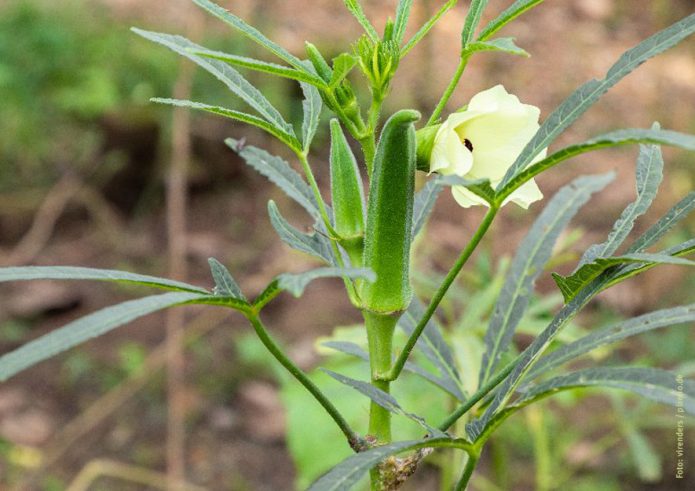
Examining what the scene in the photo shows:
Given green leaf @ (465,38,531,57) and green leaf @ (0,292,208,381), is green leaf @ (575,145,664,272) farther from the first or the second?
green leaf @ (0,292,208,381)

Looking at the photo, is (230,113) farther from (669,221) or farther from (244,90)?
(669,221)

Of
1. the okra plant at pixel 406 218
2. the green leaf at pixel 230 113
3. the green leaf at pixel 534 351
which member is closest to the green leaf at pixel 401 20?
the okra plant at pixel 406 218

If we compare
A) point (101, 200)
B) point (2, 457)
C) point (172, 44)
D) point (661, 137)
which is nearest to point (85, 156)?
point (101, 200)

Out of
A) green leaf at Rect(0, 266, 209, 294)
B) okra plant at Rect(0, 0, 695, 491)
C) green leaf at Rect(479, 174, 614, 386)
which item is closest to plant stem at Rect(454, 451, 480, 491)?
okra plant at Rect(0, 0, 695, 491)

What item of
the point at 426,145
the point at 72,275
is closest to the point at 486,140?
the point at 426,145

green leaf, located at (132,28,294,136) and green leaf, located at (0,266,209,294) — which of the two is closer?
green leaf, located at (0,266,209,294)

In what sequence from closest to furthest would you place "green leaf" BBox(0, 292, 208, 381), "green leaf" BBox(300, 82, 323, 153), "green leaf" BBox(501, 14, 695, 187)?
"green leaf" BBox(0, 292, 208, 381) → "green leaf" BBox(501, 14, 695, 187) → "green leaf" BBox(300, 82, 323, 153)
